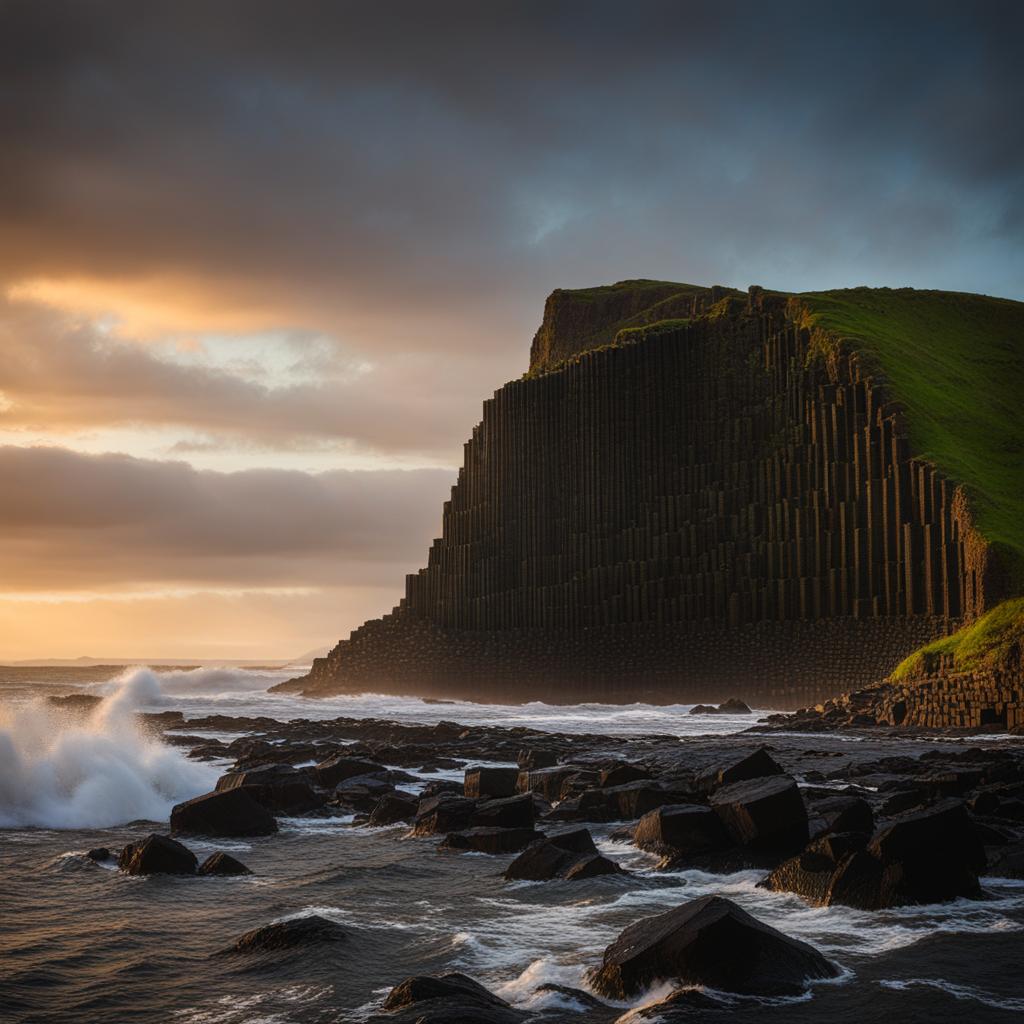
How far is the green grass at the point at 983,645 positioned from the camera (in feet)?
115

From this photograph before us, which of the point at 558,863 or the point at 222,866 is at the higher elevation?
the point at 558,863

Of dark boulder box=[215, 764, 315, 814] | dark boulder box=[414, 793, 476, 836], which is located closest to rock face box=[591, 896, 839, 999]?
dark boulder box=[414, 793, 476, 836]

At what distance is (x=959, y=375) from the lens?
65.1 m

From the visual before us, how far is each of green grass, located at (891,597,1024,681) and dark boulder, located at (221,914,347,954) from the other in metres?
28.0

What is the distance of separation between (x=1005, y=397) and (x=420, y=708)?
3686 cm

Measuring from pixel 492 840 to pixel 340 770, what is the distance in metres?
8.53

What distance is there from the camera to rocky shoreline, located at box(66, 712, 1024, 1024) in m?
9.86

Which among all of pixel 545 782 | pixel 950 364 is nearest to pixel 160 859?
pixel 545 782

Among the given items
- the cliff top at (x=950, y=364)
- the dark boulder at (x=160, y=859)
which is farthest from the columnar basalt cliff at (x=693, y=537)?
Answer: the dark boulder at (x=160, y=859)

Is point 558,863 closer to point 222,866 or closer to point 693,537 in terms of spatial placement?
point 222,866

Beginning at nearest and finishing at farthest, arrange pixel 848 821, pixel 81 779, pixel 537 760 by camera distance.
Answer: pixel 848 821
pixel 81 779
pixel 537 760

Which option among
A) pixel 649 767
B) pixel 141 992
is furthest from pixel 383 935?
pixel 649 767

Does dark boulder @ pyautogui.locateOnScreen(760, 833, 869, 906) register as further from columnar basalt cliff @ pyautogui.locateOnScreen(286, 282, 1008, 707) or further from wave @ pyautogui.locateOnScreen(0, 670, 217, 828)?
columnar basalt cliff @ pyautogui.locateOnScreen(286, 282, 1008, 707)

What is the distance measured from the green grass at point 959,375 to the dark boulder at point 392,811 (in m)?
30.2
